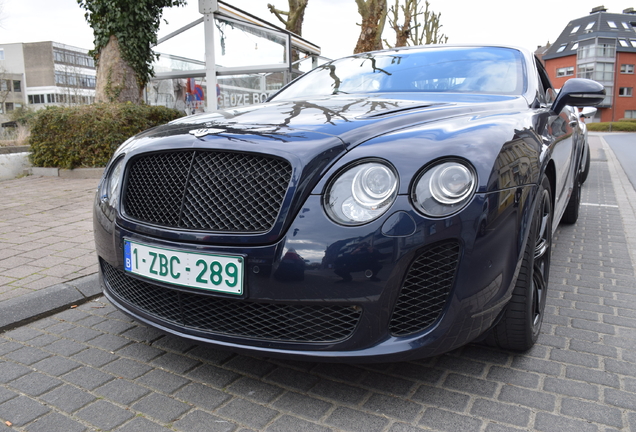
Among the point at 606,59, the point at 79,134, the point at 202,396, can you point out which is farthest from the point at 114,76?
the point at 606,59

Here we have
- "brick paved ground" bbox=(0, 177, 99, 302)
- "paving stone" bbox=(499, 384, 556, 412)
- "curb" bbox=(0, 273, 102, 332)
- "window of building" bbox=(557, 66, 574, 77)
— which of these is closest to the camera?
"paving stone" bbox=(499, 384, 556, 412)

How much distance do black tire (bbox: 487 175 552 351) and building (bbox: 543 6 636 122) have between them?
67.1 meters

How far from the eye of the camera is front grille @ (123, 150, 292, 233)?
191cm

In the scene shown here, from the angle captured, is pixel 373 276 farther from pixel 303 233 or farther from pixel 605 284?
pixel 605 284

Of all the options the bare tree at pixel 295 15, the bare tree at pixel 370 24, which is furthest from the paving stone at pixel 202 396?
the bare tree at pixel 295 15

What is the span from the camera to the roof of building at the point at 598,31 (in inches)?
2552

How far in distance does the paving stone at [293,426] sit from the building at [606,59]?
68234 mm

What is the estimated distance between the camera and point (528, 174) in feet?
6.78

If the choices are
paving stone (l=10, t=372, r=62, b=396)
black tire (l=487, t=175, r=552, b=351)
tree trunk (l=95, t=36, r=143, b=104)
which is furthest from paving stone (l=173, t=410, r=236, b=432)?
tree trunk (l=95, t=36, r=143, b=104)

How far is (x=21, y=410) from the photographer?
2.00 meters

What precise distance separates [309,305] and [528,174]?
3.26 feet

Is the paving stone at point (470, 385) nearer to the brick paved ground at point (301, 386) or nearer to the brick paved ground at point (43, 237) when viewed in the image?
the brick paved ground at point (301, 386)

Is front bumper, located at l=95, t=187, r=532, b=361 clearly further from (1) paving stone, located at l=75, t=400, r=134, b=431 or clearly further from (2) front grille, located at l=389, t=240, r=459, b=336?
(1) paving stone, located at l=75, t=400, r=134, b=431

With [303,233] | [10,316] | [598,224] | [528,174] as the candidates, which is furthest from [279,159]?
[598,224]
